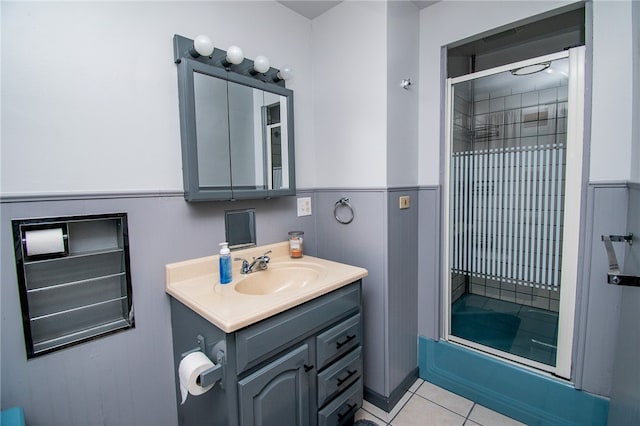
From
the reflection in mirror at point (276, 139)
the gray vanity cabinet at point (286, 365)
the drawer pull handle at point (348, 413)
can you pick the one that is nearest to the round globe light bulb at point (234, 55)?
the reflection in mirror at point (276, 139)

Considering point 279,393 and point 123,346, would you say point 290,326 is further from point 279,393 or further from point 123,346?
point 123,346

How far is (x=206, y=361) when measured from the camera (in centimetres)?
100

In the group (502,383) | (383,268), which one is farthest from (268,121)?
(502,383)

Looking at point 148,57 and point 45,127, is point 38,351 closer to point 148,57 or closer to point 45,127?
point 45,127

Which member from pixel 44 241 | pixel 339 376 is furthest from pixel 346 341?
pixel 44 241

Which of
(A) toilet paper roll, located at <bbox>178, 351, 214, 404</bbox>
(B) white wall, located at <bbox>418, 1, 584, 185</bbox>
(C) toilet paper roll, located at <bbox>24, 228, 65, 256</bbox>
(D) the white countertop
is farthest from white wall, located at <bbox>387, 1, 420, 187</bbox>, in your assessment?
(C) toilet paper roll, located at <bbox>24, 228, 65, 256</bbox>

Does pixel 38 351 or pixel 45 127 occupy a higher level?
pixel 45 127

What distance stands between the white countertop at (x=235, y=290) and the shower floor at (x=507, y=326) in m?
0.95

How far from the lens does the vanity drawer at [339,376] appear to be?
49.9 inches

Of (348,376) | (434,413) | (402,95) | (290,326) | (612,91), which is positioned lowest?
(434,413)

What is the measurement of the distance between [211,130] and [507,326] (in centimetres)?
211

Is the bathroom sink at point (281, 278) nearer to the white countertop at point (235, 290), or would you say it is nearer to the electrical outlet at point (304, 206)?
the white countertop at point (235, 290)

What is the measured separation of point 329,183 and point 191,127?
0.89 meters

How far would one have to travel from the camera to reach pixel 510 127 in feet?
5.40
